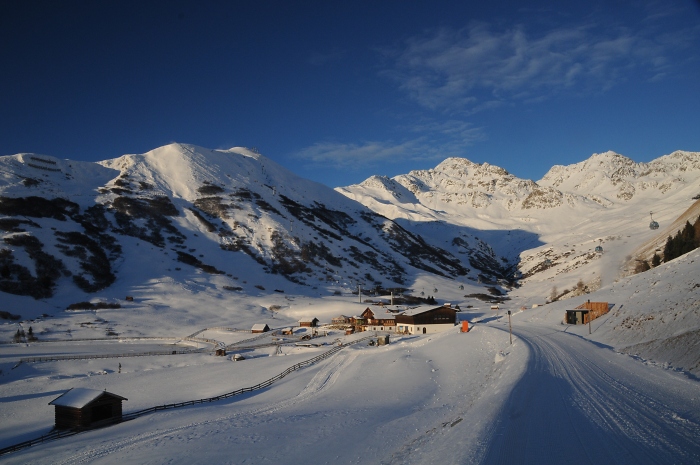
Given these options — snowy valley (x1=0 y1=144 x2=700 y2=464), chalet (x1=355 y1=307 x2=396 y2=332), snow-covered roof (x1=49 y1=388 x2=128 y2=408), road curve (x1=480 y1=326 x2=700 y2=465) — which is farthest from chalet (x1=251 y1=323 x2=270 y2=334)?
road curve (x1=480 y1=326 x2=700 y2=465)

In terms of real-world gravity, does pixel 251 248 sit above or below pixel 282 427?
above

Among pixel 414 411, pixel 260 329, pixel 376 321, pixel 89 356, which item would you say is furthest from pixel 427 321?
pixel 89 356

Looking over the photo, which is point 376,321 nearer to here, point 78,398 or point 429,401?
point 429,401

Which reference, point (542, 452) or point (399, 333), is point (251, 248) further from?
point (542, 452)

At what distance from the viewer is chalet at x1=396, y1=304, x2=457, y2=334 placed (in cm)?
7125

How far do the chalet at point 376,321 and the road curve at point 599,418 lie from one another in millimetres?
52883

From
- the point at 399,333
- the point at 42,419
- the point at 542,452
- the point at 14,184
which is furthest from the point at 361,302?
the point at 14,184

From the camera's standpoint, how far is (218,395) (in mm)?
37219

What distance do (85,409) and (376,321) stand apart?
54.3 metres

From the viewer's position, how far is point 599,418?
14.4 meters

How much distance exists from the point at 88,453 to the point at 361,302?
8014 cm

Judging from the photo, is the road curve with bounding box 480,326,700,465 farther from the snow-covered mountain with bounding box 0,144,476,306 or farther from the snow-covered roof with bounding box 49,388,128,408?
A: the snow-covered mountain with bounding box 0,144,476,306

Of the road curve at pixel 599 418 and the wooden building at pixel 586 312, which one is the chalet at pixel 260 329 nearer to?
the wooden building at pixel 586 312

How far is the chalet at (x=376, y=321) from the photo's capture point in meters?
76.3
